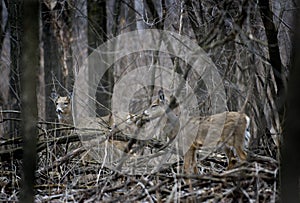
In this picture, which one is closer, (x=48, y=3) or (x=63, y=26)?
(x=48, y=3)

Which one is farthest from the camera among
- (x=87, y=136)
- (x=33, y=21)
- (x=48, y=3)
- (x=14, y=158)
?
(x=48, y=3)

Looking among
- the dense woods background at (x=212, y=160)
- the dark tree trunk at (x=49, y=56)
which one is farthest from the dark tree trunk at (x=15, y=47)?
the dark tree trunk at (x=49, y=56)

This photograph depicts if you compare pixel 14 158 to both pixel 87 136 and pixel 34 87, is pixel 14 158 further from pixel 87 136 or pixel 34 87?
pixel 34 87

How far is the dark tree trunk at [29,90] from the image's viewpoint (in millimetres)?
3496

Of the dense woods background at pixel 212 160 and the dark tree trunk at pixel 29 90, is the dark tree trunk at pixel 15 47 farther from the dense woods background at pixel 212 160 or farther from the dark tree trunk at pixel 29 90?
the dark tree trunk at pixel 29 90

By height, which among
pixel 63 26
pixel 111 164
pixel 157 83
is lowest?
pixel 111 164

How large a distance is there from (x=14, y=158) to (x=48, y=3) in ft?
27.2

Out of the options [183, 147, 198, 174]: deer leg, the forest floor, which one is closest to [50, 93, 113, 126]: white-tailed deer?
[183, 147, 198, 174]: deer leg

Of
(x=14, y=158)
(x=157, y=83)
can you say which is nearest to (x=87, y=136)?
(x=14, y=158)

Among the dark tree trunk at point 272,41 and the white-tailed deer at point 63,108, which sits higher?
the dark tree trunk at point 272,41

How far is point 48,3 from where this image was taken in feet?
45.5

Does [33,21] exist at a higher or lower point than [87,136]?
higher

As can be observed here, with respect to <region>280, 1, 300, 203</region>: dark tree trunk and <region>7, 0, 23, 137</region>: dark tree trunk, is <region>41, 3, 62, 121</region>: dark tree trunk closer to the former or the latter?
<region>7, 0, 23, 137</region>: dark tree trunk

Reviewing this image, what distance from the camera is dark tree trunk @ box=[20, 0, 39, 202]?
3.50m
